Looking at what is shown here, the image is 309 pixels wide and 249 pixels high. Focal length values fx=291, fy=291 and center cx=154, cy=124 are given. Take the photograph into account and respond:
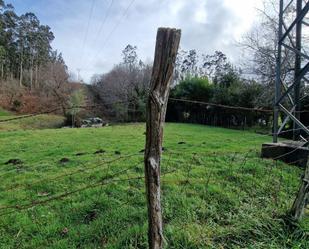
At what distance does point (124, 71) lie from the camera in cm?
3384

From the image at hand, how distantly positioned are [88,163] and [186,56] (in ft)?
130

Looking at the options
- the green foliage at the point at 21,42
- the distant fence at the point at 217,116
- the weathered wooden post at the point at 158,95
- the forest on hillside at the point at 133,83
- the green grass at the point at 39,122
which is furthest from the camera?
the green foliage at the point at 21,42

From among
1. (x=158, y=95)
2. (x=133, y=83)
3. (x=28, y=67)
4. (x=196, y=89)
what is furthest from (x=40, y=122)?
(x=158, y=95)

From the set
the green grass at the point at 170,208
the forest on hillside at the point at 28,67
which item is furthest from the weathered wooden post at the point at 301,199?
the forest on hillside at the point at 28,67

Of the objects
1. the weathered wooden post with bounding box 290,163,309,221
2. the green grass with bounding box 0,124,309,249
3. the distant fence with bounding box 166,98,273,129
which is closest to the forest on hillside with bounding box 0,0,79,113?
the distant fence with bounding box 166,98,273,129

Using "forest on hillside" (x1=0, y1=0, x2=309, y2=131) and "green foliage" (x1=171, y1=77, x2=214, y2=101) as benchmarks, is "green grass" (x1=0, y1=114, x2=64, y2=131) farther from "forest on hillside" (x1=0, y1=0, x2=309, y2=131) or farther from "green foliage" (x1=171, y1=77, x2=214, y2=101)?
"green foliage" (x1=171, y1=77, x2=214, y2=101)

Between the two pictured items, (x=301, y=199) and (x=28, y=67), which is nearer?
(x=301, y=199)

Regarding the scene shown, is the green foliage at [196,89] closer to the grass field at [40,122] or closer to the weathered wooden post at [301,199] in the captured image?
the grass field at [40,122]

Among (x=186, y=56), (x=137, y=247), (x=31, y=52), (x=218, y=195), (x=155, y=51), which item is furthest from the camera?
(x=31, y=52)

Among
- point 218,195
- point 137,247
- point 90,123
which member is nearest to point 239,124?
point 90,123

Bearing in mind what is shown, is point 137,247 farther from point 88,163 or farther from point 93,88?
point 93,88

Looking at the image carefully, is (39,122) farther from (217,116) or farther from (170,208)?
(170,208)

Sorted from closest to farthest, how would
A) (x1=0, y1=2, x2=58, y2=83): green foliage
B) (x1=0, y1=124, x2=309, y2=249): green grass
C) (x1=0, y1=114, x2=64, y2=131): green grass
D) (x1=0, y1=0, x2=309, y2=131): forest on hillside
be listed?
(x1=0, y1=124, x2=309, y2=249): green grass
(x1=0, y1=0, x2=309, y2=131): forest on hillside
(x1=0, y1=114, x2=64, y2=131): green grass
(x1=0, y1=2, x2=58, y2=83): green foliage

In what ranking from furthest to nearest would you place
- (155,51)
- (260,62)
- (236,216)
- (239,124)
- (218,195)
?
(239,124) < (260,62) < (218,195) < (236,216) < (155,51)
